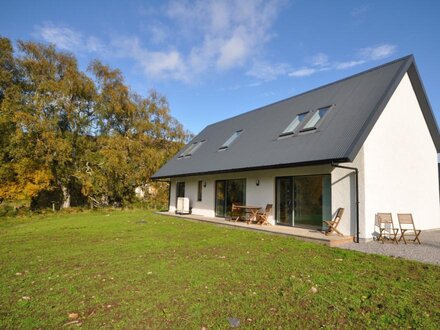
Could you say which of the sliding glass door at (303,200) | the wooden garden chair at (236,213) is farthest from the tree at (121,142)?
the sliding glass door at (303,200)

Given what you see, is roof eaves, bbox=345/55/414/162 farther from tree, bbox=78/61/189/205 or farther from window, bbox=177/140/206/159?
tree, bbox=78/61/189/205

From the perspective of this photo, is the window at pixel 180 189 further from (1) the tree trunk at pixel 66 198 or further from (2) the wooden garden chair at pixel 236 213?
(1) the tree trunk at pixel 66 198

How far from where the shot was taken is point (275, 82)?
17281 mm

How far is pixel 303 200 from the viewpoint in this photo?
1050 cm

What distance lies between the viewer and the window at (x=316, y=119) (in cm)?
1105

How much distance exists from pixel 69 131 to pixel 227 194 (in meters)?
14.7

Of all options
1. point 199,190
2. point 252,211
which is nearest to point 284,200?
point 252,211

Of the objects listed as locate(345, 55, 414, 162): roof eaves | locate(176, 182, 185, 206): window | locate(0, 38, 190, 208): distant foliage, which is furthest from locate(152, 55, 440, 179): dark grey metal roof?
locate(0, 38, 190, 208): distant foliage

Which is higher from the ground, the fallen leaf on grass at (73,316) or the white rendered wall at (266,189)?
the white rendered wall at (266,189)

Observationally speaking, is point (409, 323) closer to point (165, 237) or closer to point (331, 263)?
point (331, 263)

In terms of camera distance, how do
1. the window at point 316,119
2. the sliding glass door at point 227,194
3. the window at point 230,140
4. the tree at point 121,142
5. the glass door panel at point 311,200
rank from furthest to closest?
the tree at point 121,142, the window at point 230,140, the sliding glass door at point 227,194, the window at point 316,119, the glass door panel at point 311,200

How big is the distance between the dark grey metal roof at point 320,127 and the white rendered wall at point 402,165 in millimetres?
625

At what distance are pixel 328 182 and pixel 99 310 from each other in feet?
26.0

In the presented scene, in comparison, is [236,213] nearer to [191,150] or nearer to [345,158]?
[345,158]
